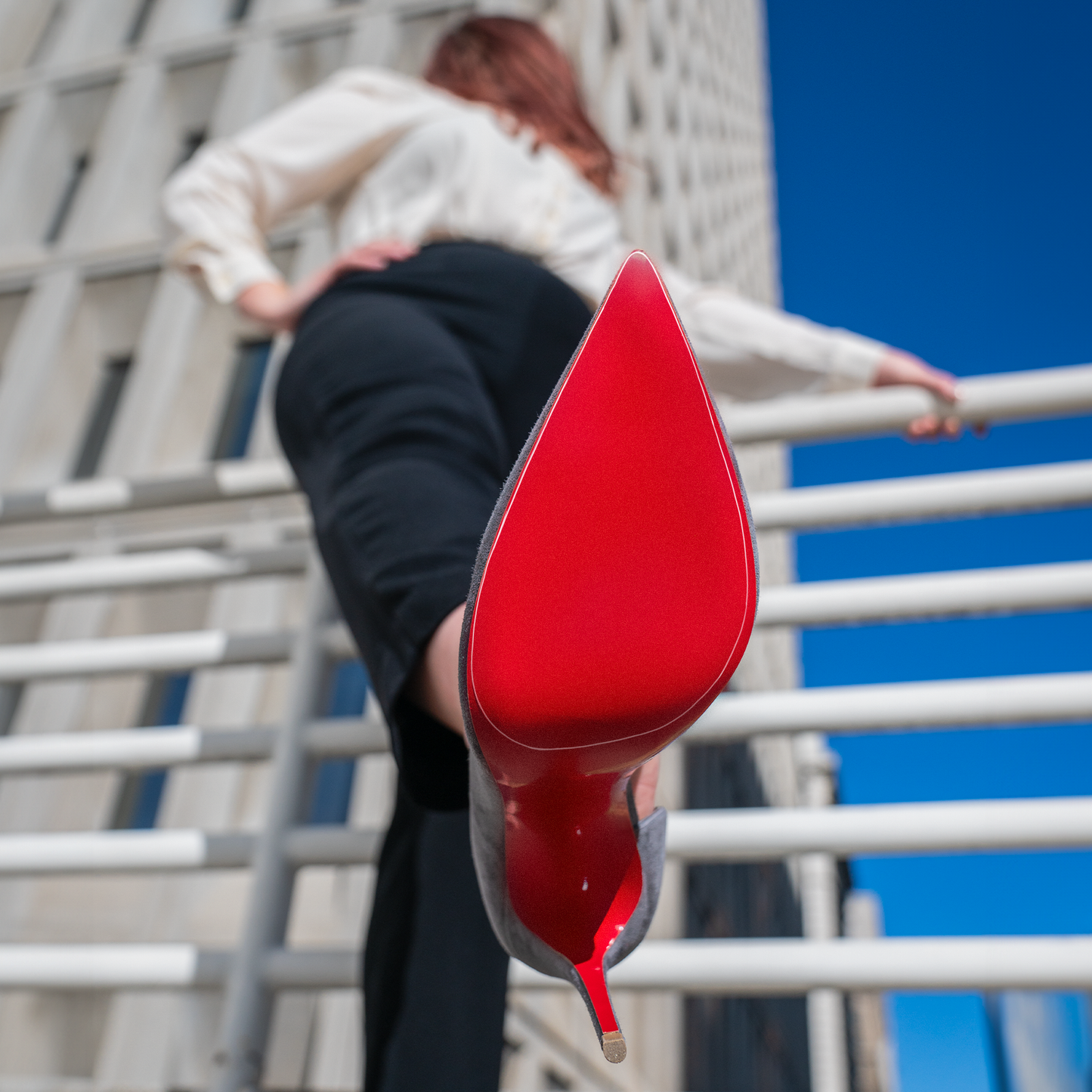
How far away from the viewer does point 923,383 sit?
1.11m

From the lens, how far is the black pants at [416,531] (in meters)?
0.53

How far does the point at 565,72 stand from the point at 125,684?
2518 millimetres

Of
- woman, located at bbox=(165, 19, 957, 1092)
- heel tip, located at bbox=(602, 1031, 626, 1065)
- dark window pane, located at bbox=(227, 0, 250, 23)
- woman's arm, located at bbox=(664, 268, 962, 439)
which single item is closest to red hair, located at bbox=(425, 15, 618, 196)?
woman, located at bbox=(165, 19, 957, 1092)

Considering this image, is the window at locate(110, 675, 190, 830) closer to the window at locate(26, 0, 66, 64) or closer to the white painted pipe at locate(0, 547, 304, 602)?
the white painted pipe at locate(0, 547, 304, 602)

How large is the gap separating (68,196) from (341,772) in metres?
3.51

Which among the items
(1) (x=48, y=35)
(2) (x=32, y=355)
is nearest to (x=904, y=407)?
(2) (x=32, y=355)

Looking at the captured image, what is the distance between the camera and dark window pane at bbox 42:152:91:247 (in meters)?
4.39

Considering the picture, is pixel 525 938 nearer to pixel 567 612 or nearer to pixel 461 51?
pixel 567 612

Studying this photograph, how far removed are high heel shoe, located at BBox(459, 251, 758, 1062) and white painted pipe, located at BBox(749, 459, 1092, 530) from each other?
0.72 metres

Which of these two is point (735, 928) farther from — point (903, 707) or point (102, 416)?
point (903, 707)

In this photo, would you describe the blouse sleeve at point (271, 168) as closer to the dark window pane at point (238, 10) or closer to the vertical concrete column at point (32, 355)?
the vertical concrete column at point (32, 355)

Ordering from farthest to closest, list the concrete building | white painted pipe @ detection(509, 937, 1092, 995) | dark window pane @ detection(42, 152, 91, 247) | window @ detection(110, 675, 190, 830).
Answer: dark window pane @ detection(42, 152, 91, 247)
window @ detection(110, 675, 190, 830)
the concrete building
white painted pipe @ detection(509, 937, 1092, 995)

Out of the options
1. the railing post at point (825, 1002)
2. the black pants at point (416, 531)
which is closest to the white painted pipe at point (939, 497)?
the railing post at point (825, 1002)

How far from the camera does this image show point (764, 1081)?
15.0 m
